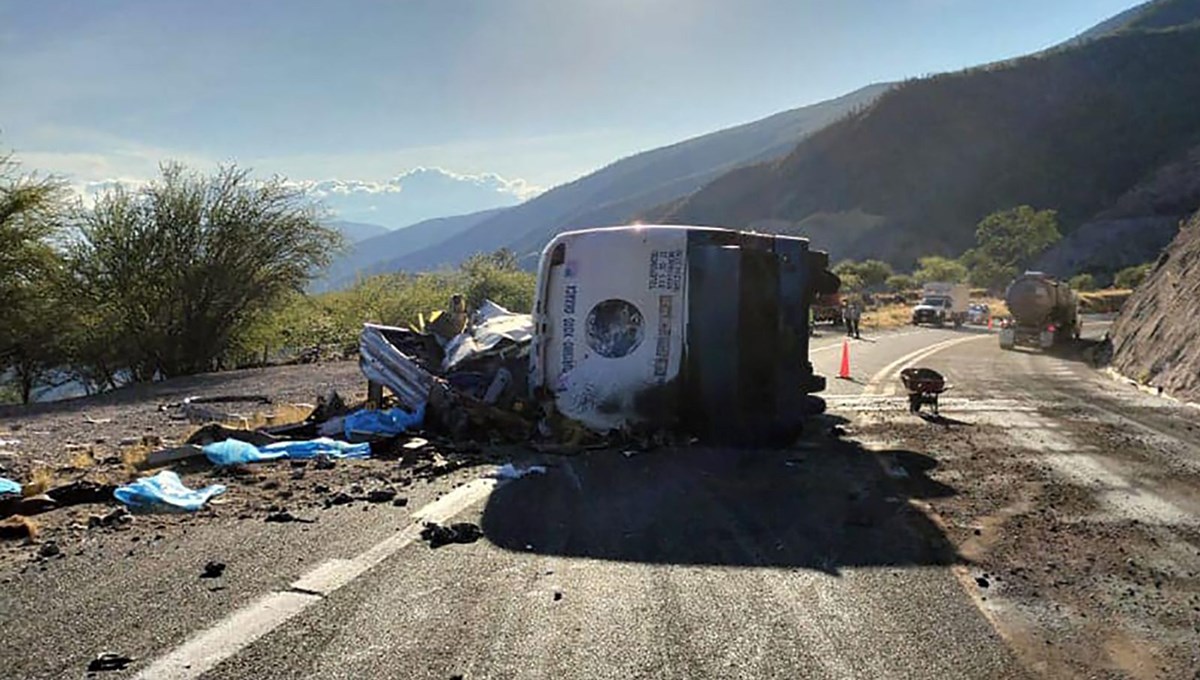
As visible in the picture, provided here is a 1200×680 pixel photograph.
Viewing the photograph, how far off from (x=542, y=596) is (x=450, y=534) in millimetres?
1116

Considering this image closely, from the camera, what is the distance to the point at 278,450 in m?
7.88

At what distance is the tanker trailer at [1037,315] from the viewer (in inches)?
1206

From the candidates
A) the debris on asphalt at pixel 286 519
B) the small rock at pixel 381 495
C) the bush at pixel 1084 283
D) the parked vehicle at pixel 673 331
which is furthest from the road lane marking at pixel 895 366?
the bush at pixel 1084 283

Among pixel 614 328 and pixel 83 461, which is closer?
pixel 83 461

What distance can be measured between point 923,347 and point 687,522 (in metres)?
24.1

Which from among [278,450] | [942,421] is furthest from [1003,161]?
[278,450]

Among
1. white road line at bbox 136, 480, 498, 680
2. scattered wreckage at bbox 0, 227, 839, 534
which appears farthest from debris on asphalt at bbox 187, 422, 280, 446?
white road line at bbox 136, 480, 498, 680

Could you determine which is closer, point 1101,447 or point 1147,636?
point 1147,636

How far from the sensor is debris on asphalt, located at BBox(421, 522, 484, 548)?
4992mm

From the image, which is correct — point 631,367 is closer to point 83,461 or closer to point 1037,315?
point 83,461

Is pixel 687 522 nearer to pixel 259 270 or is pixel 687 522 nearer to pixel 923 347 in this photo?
pixel 259 270

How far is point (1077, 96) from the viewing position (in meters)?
139

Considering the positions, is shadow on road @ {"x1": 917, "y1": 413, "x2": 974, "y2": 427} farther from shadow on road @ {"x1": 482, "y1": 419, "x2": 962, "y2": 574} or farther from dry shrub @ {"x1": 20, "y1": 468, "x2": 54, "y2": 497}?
dry shrub @ {"x1": 20, "y1": 468, "x2": 54, "y2": 497}

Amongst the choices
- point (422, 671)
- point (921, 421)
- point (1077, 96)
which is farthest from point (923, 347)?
point (1077, 96)
